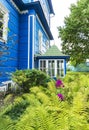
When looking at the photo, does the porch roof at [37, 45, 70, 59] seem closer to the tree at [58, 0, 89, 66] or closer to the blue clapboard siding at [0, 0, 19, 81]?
the blue clapboard siding at [0, 0, 19, 81]

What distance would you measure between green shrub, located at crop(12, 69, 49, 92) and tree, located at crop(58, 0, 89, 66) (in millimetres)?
15653

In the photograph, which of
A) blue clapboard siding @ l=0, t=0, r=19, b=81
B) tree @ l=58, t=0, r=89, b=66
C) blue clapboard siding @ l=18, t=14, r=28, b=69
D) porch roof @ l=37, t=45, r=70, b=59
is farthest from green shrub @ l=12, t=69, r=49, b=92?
tree @ l=58, t=0, r=89, b=66

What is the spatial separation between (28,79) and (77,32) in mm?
16713

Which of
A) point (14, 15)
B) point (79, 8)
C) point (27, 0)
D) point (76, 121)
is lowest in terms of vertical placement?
point (76, 121)

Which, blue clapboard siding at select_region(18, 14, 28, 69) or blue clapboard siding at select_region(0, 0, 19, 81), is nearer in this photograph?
blue clapboard siding at select_region(0, 0, 19, 81)

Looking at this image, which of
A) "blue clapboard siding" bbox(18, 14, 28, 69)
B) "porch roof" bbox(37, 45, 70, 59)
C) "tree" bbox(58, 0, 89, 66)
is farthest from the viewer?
"tree" bbox(58, 0, 89, 66)

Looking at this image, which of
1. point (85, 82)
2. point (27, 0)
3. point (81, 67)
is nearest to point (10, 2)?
point (27, 0)

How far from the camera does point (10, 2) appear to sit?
8.58m

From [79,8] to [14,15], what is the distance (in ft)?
49.8

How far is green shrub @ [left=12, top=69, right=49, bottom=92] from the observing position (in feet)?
23.4

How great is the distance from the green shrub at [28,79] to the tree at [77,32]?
616 inches

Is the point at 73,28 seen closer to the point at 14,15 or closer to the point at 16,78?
the point at 14,15

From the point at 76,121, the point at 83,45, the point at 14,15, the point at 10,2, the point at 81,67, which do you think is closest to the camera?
the point at 76,121

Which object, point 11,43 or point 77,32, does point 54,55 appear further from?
point 77,32
